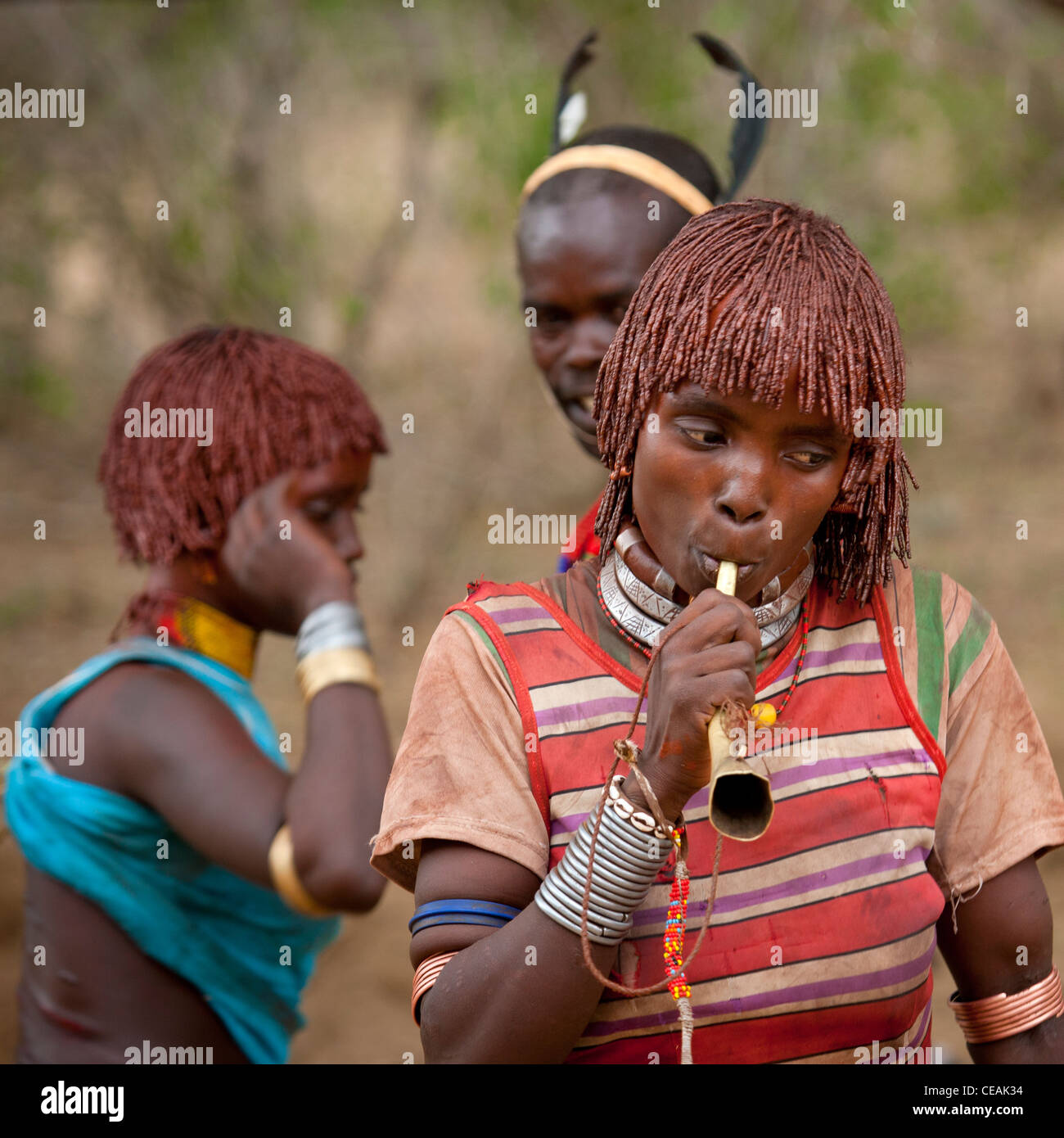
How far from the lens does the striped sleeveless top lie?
5.31ft

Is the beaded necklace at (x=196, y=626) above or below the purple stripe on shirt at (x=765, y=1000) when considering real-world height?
above

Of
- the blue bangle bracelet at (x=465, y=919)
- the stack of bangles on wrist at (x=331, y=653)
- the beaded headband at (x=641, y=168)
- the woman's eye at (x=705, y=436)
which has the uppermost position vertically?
the beaded headband at (x=641, y=168)

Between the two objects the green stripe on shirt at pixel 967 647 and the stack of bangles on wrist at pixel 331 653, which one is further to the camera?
the stack of bangles on wrist at pixel 331 653

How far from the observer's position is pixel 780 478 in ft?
5.23

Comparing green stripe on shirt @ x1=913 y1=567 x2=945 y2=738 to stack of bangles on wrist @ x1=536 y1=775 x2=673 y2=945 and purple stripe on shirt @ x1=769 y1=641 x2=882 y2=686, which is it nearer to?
purple stripe on shirt @ x1=769 y1=641 x2=882 y2=686

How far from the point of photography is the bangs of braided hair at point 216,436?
2.93m

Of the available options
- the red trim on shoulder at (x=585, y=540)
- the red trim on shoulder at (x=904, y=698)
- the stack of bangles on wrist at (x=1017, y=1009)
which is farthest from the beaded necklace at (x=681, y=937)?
the red trim on shoulder at (x=585, y=540)

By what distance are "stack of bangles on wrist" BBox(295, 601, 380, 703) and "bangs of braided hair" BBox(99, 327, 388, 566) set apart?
300mm

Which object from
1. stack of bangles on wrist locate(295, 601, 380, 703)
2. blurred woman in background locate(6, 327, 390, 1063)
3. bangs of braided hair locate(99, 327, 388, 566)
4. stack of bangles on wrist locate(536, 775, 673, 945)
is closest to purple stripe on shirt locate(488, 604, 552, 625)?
stack of bangles on wrist locate(536, 775, 673, 945)

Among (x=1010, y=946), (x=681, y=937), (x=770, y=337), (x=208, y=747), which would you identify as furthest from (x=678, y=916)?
(x=208, y=747)

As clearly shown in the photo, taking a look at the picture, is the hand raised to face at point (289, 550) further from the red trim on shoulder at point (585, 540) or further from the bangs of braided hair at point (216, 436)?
the red trim on shoulder at point (585, 540)

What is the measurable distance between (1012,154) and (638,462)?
6.04 meters

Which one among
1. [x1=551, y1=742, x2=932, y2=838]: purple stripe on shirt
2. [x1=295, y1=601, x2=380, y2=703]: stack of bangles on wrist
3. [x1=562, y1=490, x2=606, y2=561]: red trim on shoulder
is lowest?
[x1=295, y1=601, x2=380, y2=703]: stack of bangles on wrist
